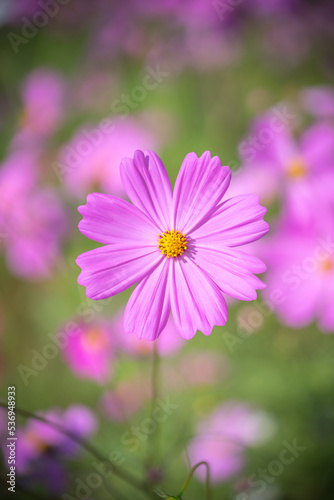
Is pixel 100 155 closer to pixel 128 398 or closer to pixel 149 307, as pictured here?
pixel 128 398

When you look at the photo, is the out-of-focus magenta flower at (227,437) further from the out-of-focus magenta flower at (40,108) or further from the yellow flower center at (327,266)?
the out-of-focus magenta flower at (40,108)

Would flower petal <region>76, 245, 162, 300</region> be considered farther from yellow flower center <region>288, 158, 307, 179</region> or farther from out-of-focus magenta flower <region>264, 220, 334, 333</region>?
yellow flower center <region>288, 158, 307, 179</region>

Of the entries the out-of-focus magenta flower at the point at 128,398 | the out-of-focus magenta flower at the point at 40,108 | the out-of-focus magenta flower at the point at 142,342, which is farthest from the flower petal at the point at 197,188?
the out-of-focus magenta flower at the point at 40,108

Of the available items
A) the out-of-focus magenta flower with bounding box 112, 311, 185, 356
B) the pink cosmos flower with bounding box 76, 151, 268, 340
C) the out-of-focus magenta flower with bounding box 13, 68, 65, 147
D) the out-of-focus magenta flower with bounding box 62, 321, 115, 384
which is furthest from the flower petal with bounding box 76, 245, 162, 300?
the out-of-focus magenta flower with bounding box 13, 68, 65, 147

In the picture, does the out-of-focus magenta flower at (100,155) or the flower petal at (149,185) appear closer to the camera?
the flower petal at (149,185)

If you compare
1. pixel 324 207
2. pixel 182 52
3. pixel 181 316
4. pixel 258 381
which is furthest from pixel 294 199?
pixel 182 52

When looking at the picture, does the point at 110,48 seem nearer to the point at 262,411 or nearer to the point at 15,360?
the point at 15,360
